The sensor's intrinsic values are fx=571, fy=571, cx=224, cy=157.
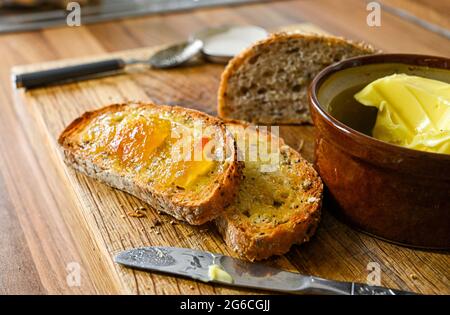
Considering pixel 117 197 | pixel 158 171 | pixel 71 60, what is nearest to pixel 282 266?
pixel 158 171

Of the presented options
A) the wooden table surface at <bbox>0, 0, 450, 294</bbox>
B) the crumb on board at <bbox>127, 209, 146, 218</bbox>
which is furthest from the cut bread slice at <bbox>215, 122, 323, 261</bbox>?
the wooden table surface at <bbox>0, 0, 450, 294</bbox>

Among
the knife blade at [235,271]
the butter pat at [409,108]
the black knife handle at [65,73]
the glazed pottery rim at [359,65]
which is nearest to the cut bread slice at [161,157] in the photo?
the knife blade at [235,271]

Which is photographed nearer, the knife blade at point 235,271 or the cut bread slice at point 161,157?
the knife blade at point 235,271

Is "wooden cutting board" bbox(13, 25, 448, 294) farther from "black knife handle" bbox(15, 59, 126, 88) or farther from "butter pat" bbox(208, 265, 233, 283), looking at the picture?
"black knife handle" bbox(15, 59, 126, 88)

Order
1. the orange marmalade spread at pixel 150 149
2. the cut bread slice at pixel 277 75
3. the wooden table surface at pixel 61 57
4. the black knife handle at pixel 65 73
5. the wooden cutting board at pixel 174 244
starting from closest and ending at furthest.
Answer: the wooden cutting board at pixel 174 244
the wooden table surface at pixel 61 57
the orange marmalade spread at pixel 150 149
the cut bread slice at pixel 277 75
the black knife handle at pixel 65 73

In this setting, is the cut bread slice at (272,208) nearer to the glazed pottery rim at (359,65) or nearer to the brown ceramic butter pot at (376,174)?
the brown ceramic butter pot at (376,174)

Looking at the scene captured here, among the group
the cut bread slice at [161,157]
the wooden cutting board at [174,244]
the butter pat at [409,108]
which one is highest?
the butter pat at [409,108]

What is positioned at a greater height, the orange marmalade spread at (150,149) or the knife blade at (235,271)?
the orange marmalade spread at (150,149)
